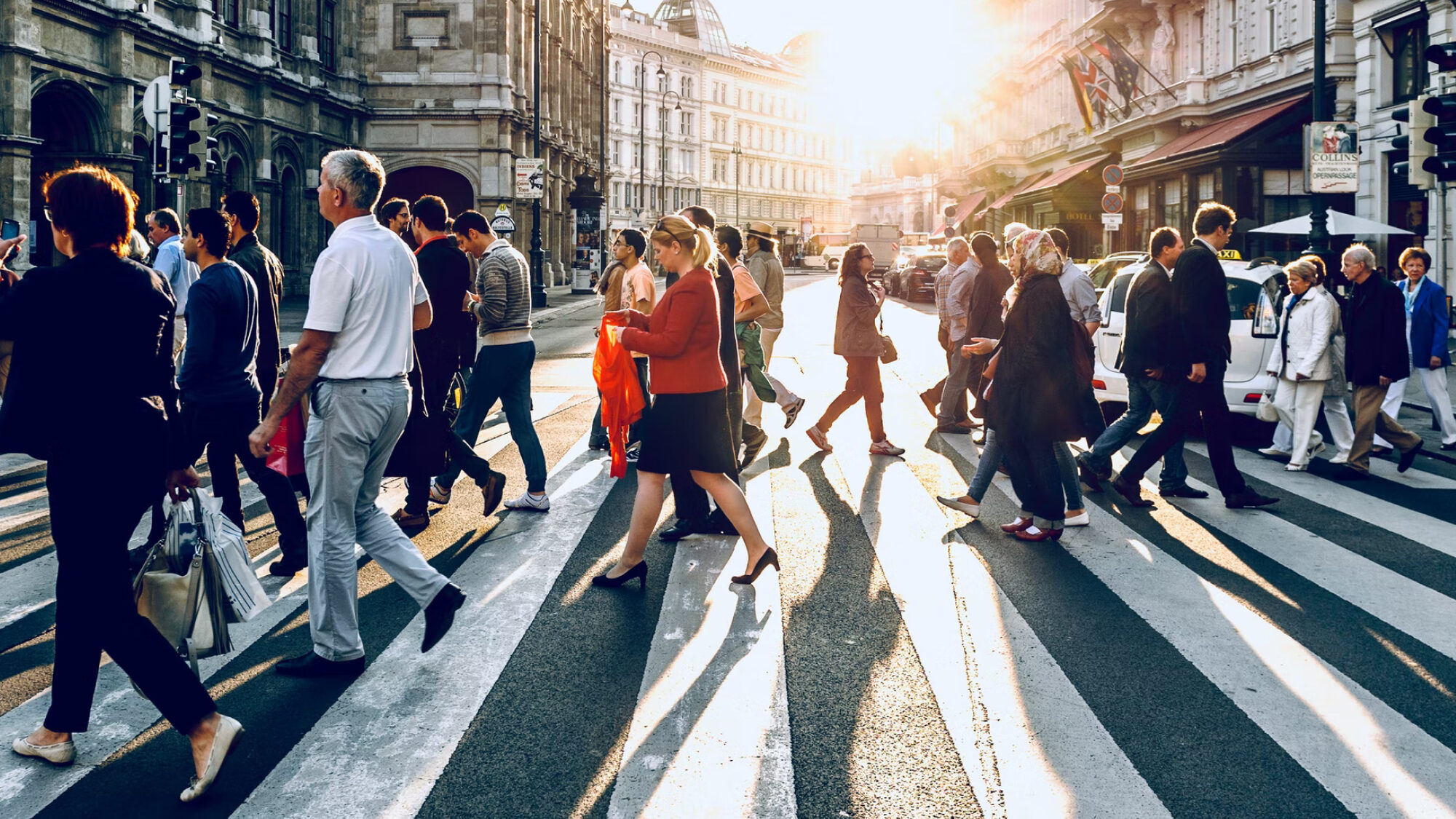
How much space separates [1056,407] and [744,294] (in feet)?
8.39

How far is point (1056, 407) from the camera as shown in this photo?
24.1ft

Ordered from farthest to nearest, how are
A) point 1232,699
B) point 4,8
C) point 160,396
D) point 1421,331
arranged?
1. point 4,8
2. point 1421,331
3. point 1232,699
4. point 160,396

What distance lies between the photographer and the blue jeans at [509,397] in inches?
316

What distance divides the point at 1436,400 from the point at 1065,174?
3027cm

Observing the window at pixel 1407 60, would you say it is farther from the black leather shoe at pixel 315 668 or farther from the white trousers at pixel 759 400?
the black leather shoe at pixel 315 668

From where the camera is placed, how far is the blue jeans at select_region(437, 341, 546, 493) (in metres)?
8.02

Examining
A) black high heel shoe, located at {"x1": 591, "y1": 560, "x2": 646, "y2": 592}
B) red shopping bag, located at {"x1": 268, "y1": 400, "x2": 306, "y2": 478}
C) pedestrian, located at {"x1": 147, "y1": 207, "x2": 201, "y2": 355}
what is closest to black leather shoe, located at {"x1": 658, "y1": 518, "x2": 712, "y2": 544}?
black high heel shoe, located at {"x1": 591, "y1": 560, "x2": 646, "y2": 592}

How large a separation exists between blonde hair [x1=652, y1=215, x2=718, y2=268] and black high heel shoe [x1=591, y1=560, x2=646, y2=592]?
1.46 meters

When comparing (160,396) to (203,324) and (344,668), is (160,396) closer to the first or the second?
(344,668)

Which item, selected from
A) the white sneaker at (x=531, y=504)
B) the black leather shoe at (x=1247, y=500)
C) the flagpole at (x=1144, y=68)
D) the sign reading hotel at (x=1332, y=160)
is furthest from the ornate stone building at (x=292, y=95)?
the flagpole at (x=1144, y=68)

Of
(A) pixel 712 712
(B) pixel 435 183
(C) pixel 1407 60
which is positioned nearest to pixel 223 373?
(A) pixel 712 712

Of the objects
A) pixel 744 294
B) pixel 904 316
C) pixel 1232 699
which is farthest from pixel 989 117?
pixel 1232 699

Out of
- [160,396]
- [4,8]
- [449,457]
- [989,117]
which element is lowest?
[449,457]

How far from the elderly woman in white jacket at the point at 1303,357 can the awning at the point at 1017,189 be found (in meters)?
37.1
